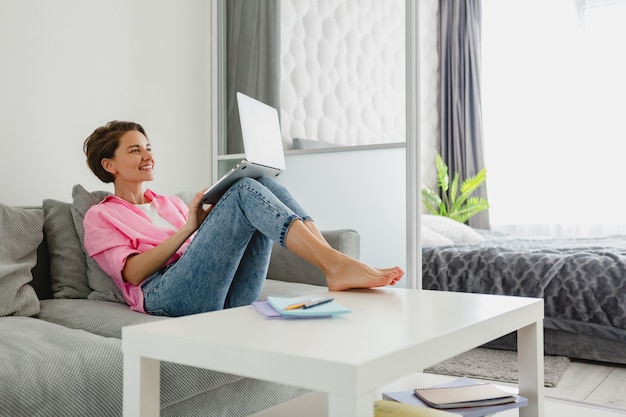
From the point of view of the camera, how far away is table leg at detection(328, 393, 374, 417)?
2.89 ft

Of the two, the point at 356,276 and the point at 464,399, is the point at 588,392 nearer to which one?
the point at 464,399

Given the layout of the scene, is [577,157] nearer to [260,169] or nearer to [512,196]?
[512,196]

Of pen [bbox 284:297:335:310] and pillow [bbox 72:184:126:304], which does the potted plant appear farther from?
pen [bbox 284:297:335:310]

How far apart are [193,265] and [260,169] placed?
0.36 metres

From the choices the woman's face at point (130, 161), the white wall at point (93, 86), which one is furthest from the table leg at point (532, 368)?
the white wall at point (93, 86)

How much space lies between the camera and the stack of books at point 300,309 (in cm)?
128

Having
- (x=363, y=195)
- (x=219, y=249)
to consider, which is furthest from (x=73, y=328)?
(x=363, y=195)

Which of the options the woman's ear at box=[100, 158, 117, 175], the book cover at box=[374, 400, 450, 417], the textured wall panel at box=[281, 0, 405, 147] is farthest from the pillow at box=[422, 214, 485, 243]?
the book cover at box=[374, 400, 450, 417]

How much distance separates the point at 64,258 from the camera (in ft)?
7.22

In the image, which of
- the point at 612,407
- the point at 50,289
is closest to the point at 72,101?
the point at 50,289

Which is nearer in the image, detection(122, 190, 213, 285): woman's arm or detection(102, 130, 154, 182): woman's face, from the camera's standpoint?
detection(122, 190, 213, 285): woman's arm

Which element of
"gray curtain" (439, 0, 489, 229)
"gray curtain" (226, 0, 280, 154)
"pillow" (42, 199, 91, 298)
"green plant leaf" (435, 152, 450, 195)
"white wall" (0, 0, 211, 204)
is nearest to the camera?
"pillow" (42, 199, 91, 298)

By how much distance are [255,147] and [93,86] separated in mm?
1332

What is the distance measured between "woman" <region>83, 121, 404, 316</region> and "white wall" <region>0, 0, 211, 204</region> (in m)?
0.50
